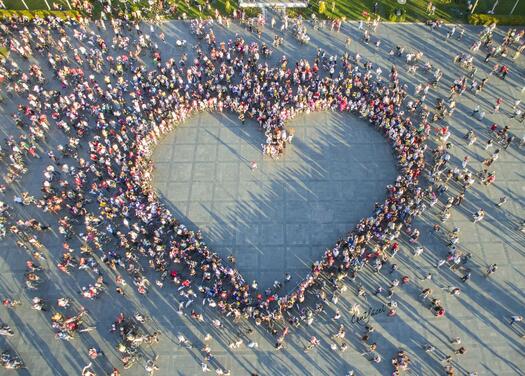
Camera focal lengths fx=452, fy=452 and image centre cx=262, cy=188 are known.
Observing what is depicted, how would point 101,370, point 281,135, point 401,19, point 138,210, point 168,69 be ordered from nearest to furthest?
1. point 101,370
2. point 138,210
3. point 281,135
4. point 168,69
5. point 401,19

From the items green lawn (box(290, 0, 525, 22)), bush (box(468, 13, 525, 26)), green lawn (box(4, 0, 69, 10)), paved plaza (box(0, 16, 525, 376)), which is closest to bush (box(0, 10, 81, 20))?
green lawn (box(4, 0, 69, 10))

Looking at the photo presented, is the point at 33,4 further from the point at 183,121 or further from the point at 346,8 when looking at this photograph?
the point at 346,8

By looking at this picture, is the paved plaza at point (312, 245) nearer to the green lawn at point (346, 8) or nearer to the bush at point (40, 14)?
the green lawn at point (346, 8)

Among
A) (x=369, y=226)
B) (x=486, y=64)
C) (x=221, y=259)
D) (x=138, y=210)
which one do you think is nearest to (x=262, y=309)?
(x=221, y=259)

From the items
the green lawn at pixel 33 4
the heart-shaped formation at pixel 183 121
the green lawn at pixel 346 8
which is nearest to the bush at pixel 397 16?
the green lawn at pixel 346 8

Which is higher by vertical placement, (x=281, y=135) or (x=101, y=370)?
(x=281, y=135)

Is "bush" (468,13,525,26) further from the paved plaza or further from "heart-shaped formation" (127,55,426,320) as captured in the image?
"heart-shaped formation" (127,55,426,320)

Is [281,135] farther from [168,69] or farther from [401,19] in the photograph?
[401,19]
